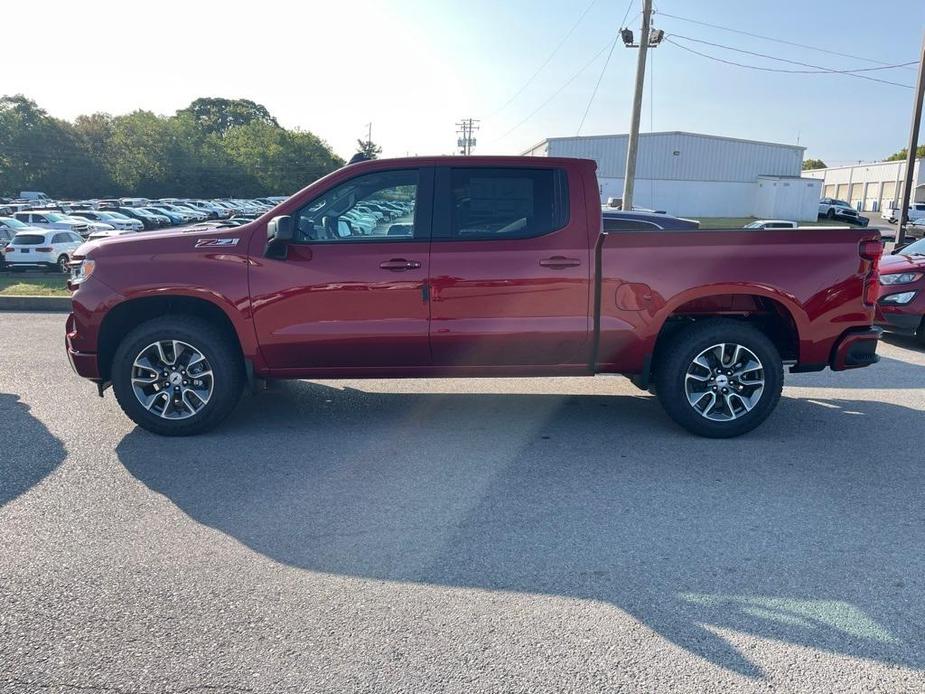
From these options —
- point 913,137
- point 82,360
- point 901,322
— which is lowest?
point 82,360

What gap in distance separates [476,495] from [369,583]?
3.75 feet

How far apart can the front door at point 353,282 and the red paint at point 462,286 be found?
0.03 feet

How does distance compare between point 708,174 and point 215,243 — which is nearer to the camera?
point 215,243

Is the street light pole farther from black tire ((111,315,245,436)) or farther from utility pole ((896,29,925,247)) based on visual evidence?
black tire ((111,315,245,436))

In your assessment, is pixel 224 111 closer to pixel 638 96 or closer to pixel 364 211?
pixel 638 96

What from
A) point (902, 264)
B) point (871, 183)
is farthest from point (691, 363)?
point (871, 183)

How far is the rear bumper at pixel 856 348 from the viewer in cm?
545

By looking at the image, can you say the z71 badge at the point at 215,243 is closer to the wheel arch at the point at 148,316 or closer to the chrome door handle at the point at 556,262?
the wheel arch at the point at 148,316

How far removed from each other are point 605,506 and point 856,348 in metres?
2.62

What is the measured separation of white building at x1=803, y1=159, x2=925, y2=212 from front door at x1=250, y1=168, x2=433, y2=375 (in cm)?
7037

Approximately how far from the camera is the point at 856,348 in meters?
5.47

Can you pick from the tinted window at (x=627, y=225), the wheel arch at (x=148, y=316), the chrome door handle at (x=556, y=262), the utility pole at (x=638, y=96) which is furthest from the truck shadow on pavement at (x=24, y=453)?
the utility pole at (x=638, y=96)

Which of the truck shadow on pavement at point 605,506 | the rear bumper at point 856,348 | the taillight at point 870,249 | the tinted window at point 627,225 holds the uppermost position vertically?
the tinted window at point 627,225

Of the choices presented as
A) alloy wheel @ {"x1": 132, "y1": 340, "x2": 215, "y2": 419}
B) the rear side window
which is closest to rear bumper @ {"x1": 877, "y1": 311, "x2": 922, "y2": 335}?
alloy wheel @ {"x1": 132, "y1": 340, "x2": 215, "y2": 419}
